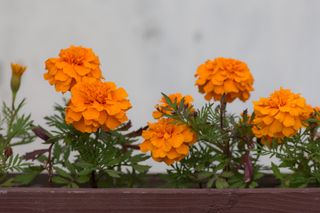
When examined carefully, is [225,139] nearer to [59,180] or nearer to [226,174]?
[226,174]

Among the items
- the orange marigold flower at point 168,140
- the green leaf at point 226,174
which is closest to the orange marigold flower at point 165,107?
the orange marigold flower at point 168,140

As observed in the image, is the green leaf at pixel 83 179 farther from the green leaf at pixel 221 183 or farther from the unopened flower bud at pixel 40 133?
the green leaf at pixel 221 183

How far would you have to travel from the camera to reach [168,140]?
86cm

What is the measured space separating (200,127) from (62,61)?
0.25 m

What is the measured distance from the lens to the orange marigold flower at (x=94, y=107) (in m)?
0.84

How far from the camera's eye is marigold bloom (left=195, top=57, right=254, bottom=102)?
970 millimetres

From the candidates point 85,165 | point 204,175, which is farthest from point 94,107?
point 204,175

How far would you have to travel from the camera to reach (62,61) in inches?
36.0

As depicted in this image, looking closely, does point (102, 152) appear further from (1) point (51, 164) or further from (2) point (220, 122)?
(2) point (220, 122)
